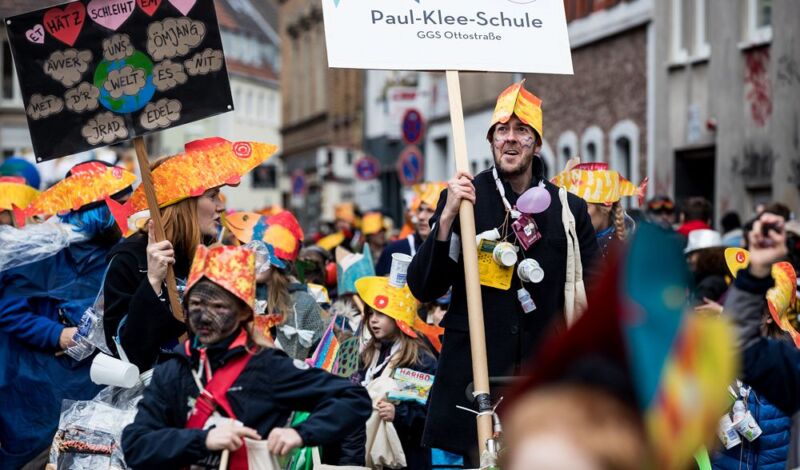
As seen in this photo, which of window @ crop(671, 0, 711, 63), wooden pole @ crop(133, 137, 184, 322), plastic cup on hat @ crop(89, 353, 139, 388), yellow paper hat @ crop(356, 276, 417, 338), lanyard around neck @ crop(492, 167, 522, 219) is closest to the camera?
plastic cup on hat @ crop(89, 353, 139, 388)

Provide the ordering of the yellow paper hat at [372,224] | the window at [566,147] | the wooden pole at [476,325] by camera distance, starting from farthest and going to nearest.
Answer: the window at [566,147]
the yellow paper hat at [372,224]
the wooden pole at [476,325]

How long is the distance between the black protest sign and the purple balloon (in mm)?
1530

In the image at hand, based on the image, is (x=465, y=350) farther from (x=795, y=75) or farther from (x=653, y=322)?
(x=795, y=75)

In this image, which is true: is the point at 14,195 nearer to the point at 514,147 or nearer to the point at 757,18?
the point at 514,147

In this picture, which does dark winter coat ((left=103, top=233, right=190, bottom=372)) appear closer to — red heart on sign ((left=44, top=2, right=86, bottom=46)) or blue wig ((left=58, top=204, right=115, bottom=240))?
red heart on sign ((left=44, top=2, right=86, bottom=46))

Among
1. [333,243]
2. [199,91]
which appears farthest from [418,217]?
[199,91]

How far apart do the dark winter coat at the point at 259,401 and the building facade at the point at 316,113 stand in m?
34.9

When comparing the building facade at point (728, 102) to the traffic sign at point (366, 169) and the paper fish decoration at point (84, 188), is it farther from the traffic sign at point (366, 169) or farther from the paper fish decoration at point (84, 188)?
the paper fish decoration at point (84, 188)

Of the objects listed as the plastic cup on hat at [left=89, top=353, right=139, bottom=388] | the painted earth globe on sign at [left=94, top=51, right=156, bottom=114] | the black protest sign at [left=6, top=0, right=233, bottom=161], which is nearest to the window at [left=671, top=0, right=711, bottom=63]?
the black protest sign at [left=6, top=0, right=233, bottom=161]

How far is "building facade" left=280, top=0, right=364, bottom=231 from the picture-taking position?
151ft

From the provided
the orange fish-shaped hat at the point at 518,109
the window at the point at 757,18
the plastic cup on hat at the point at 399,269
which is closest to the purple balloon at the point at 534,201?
the orange fish-shaped hat at the point at 518,109

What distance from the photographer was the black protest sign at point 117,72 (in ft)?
21.6

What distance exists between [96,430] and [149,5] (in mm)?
2016

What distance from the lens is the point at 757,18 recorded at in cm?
1912
